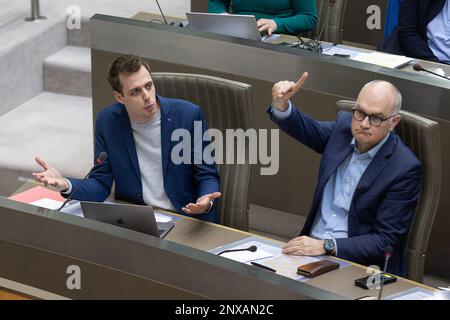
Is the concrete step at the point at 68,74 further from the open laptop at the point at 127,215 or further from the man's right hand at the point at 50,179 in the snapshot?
the open laptop at the point at 127,215

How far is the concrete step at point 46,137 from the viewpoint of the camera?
4.59 meters

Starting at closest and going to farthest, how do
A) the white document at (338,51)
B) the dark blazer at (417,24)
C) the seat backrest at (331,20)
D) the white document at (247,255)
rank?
the white document at (247,255)
the white document at (338,51)
the dark blazer at (417,24)
the seat backrest at (331,20)

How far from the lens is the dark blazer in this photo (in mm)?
4516

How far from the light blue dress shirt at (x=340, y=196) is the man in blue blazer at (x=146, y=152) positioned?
38 cm

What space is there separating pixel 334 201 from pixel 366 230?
0.15 metres

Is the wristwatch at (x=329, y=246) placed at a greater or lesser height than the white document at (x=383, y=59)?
lesser

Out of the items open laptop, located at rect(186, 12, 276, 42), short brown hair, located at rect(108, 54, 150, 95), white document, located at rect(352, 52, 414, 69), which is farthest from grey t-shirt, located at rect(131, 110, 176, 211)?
white document, located at rect(352, 52, 414, 69)

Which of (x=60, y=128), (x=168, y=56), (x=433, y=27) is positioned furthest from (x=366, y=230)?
(x=60, y=128)

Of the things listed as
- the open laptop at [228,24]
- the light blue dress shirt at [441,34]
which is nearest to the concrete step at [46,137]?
the open laptop at [228,24]

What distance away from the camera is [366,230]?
3.05m

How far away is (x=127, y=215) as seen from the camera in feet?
8.64

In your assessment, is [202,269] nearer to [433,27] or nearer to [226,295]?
[226,295]

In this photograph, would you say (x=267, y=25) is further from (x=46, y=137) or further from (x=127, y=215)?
(x=127, y=215)

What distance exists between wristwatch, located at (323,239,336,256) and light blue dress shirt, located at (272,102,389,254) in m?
0.21
